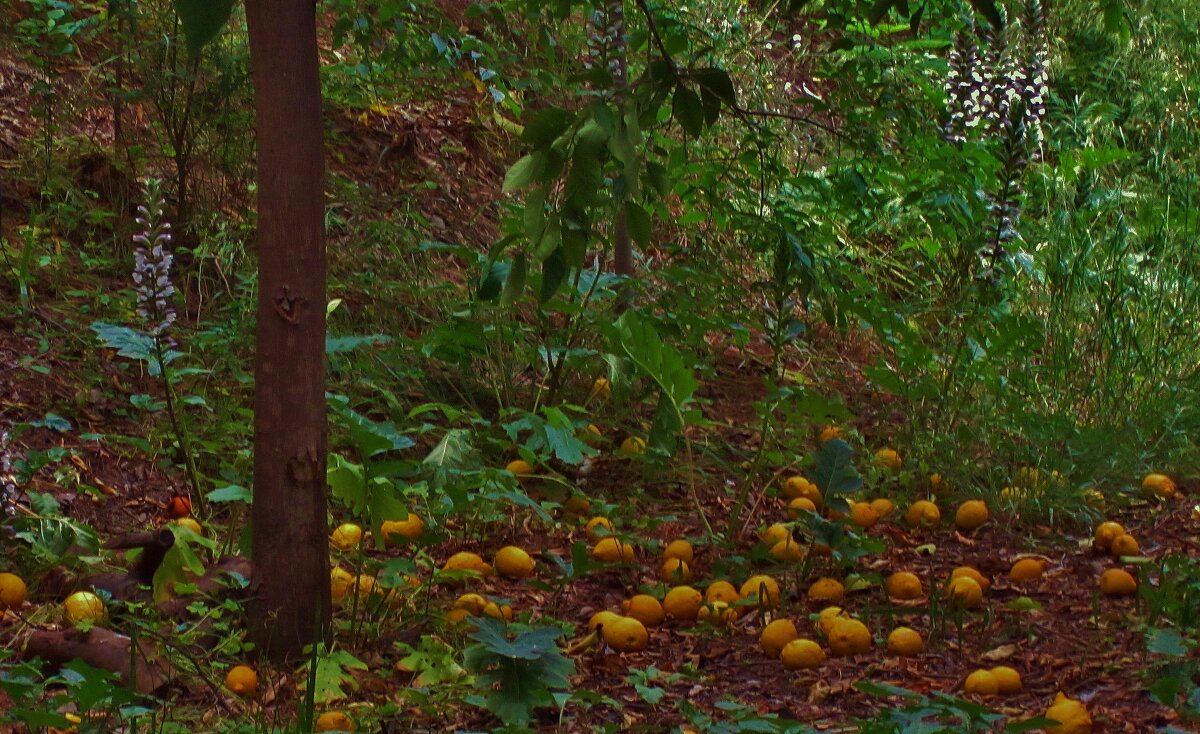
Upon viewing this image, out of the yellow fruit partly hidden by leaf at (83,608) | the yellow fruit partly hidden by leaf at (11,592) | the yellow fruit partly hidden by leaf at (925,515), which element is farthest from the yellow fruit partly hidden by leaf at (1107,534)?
the yellow fruit partly hidden by leaf at (11,592)

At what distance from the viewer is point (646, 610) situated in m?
2.81

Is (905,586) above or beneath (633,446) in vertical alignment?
beneath

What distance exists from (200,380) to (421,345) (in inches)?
28.0

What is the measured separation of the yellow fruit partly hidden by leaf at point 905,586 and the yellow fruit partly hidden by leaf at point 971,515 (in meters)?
0.62

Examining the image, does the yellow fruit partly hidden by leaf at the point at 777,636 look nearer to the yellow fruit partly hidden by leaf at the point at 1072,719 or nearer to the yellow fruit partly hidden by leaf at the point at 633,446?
the yellow fruit partly hidden by leaf at the point at 1072,719

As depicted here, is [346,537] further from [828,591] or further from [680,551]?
[828,591]

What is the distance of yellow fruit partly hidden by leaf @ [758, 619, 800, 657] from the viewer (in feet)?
8.64

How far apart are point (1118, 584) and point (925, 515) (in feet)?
2.27

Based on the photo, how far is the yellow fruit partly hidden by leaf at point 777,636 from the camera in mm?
2633

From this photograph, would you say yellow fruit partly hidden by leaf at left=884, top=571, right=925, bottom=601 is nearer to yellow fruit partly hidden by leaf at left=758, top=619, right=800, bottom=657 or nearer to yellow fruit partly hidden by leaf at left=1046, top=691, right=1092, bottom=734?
yellow fruit partly hidden by leaf at left=758, top=619, right=800, bottom=657

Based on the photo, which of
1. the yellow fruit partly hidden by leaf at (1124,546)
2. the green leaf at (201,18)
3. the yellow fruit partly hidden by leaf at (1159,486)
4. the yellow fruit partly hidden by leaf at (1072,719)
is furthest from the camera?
the yellow fruit partly hidden by leaf at (1159,486)

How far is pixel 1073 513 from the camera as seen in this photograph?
3557 mm

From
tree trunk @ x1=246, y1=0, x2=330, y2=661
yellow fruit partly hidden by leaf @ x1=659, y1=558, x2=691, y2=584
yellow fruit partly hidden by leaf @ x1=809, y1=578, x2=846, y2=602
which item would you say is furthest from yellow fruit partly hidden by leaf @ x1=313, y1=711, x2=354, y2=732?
yellow fruit partly hidden by leaf @ x1=809, y1=578, x2=846, y2=602

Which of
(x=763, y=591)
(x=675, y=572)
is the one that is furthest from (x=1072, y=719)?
(x=675, y=572)
